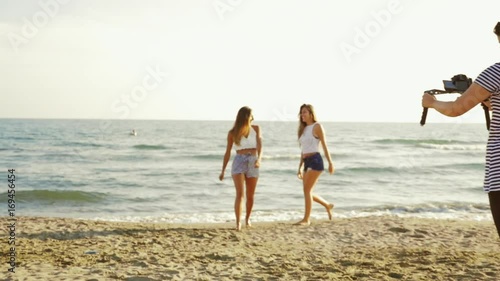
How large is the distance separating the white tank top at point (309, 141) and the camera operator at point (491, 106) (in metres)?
5.21

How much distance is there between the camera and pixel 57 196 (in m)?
13.3

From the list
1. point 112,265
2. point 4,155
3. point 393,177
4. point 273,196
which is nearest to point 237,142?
point 112,265

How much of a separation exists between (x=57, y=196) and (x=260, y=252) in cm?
877

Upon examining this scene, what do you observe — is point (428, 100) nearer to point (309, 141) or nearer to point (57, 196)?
point (309, 141)

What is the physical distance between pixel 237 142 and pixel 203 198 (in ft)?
19.4

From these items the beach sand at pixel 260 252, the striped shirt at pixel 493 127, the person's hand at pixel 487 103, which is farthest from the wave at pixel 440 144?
the striped shirt at pixel 493 127

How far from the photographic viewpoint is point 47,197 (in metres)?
13.1

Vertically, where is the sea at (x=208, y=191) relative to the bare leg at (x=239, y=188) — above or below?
A: below

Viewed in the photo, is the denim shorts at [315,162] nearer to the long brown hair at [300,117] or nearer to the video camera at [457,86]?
the long brown hair at [300,117]

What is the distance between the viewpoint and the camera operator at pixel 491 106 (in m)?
2.64

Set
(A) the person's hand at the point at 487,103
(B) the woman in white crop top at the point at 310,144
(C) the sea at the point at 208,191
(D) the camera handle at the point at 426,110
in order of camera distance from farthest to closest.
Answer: (C) the sea at the point at 208,191 → (B) the woman in white crop top at the point at 310,144 → (D) the camera handle at the point at 426,110 → (A) the person's hand at the point at 487,103

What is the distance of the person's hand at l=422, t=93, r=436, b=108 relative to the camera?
2.85 m

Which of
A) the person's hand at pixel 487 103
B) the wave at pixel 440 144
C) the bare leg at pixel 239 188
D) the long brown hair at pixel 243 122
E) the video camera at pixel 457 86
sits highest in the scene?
the video camera at pixel 457 86

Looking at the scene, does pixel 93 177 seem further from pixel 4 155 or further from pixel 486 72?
pixel 486 72
